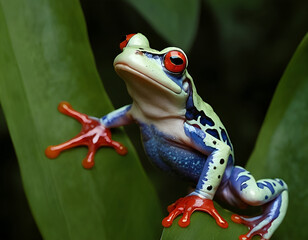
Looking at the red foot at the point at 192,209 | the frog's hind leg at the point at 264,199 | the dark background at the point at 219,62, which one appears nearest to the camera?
the red foot at the point at 192,209

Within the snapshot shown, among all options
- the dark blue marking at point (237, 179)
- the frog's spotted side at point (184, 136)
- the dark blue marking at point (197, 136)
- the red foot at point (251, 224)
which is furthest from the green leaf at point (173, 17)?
the red foot at point (251, 224)

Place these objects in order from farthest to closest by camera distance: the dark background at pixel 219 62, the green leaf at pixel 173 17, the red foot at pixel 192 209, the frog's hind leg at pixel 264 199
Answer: the dark background at pixel 219 62 → the green leaf at pixel 173 17 → the frog's hind leg at pixel 264 199 → the red foot at pixel 192 209

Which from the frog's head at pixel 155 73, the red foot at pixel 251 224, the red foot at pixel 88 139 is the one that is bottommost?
the red foot at pixel 251 224

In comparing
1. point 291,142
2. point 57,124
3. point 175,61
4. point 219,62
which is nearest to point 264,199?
point 291,142

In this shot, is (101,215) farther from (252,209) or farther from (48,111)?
(252,209)

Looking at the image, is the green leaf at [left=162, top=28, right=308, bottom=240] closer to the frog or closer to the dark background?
the frog

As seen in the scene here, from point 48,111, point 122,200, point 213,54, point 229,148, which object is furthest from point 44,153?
point 213,54

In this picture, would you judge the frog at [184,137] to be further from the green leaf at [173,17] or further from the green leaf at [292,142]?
the green leaf at [173,17]

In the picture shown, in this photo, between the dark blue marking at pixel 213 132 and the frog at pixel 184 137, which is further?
the dark blue marking at pixel 213 132
